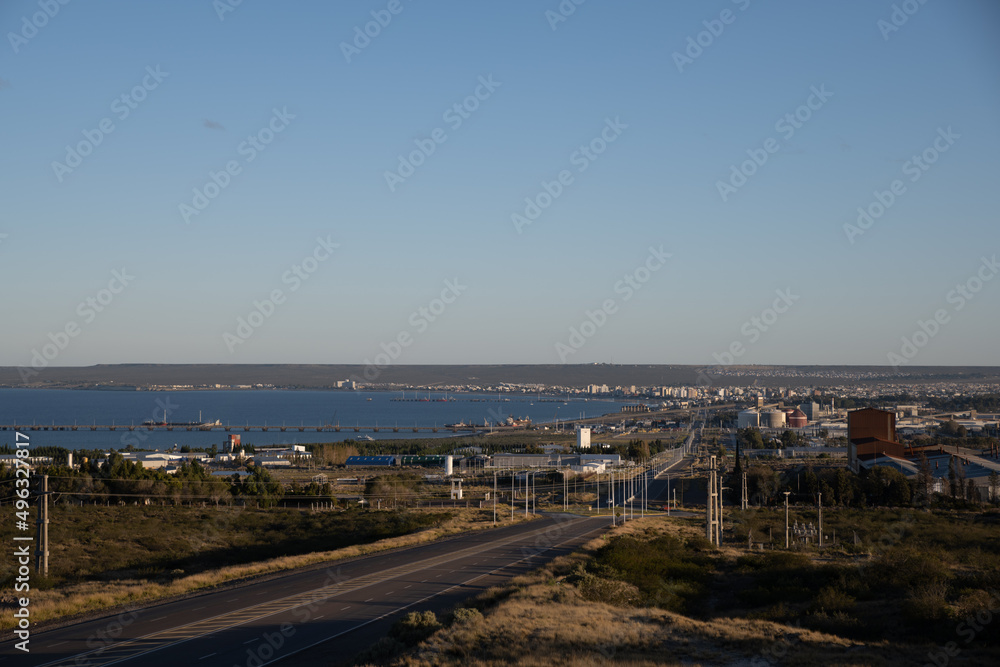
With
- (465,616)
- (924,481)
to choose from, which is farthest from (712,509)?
(924,481)

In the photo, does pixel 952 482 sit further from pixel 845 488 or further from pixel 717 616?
pixel 717 616

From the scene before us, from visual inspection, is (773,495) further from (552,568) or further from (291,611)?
(291,611)

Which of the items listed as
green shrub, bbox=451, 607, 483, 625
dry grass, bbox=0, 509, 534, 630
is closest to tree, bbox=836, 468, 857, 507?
dry grass, bbox=0, 509, 534, 630

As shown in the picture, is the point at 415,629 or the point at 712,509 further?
the point at 712,509

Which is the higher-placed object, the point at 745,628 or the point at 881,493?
the point at 745,628

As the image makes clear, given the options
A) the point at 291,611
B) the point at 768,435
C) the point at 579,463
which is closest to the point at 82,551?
the point at 291,611

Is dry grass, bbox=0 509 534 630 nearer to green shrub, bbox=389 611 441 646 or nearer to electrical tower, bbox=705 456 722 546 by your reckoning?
green shrub, bbox=389 611 441 646

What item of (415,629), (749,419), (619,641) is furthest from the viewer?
(749,419)

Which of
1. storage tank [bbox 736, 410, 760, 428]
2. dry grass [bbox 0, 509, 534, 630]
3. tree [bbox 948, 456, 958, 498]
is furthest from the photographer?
storage tank [bbox 736, 410, 760, 428]
